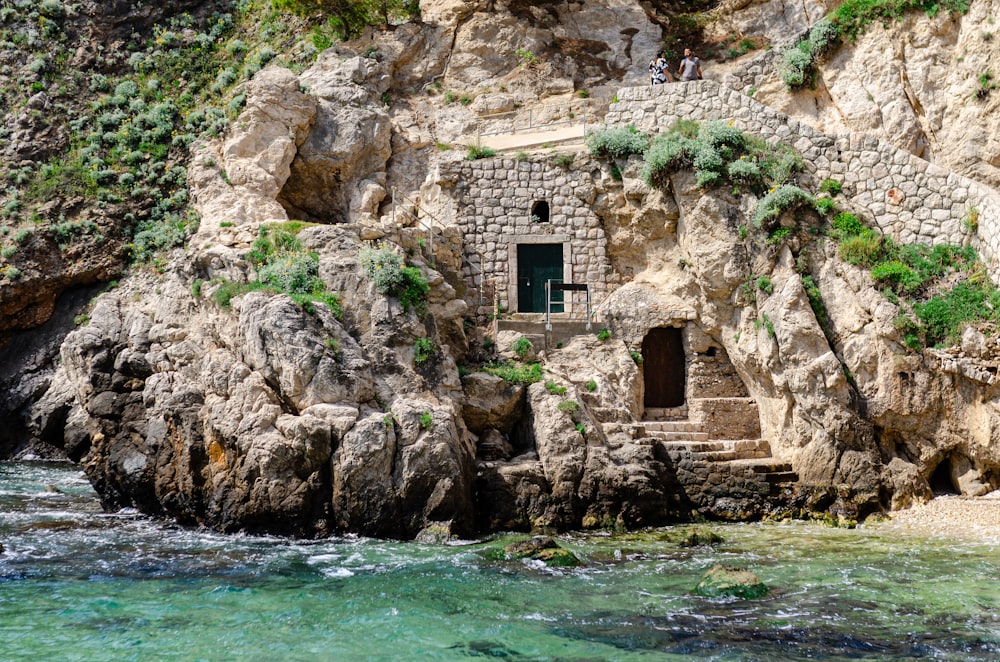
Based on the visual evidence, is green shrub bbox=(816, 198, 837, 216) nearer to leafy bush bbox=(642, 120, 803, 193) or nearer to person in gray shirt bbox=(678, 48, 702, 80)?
leafy bush bbox=(642, 120, 803, 193)

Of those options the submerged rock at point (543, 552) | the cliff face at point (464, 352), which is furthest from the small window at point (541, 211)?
the submerged rock at point (543, 552)

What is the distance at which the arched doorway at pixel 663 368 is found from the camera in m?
17.6

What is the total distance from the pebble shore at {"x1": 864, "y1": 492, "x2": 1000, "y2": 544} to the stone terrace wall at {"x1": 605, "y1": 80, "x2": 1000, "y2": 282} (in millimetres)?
4076

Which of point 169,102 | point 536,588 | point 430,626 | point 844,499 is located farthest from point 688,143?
point 169,102

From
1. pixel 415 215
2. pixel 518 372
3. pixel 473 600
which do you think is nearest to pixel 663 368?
pixel 518 372

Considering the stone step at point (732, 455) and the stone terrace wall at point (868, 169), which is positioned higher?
the stone terrace wall at point (868, 169)

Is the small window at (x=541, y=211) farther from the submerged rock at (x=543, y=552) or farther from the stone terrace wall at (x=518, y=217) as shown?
the submerged rock at (x=543, y=552)

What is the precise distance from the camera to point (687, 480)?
15141 millimetres

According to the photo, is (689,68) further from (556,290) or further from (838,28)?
(556,290)

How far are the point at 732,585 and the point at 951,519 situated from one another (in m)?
6.09

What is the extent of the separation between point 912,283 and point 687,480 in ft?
18.1

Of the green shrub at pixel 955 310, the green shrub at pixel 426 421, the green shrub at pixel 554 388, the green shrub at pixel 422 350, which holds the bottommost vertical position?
the green shrub at pixel 426 421

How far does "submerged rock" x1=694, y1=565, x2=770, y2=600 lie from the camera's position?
984 cm

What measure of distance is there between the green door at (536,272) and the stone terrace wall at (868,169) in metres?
3.19
